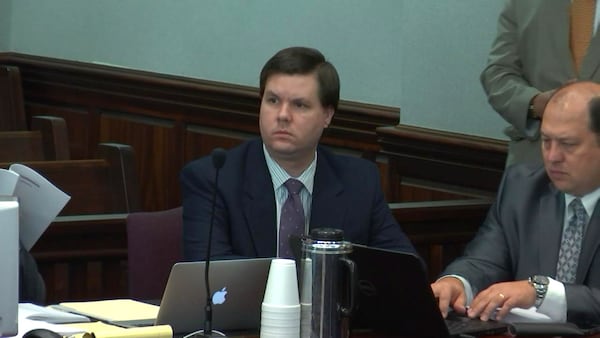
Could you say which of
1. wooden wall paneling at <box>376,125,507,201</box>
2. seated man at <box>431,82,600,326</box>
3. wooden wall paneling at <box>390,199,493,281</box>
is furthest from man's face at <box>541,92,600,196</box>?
wooden wall paneling at <box>376,125,507,201</box>

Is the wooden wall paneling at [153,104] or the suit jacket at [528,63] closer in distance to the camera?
the suit jacket at [528,63]

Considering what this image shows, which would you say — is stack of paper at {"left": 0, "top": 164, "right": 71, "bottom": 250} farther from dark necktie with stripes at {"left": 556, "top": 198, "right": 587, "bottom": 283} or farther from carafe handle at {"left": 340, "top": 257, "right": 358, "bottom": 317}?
dark necktie with stripes at {"left": 556, "top": 198, "right": 587, "bottom": 283}

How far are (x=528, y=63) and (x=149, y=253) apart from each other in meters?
1.65

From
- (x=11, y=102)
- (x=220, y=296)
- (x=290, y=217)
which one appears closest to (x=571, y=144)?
(x=290, y=217)

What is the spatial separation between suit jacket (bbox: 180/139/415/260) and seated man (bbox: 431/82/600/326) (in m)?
0.29

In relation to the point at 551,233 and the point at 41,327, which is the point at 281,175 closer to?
the point at 551,233

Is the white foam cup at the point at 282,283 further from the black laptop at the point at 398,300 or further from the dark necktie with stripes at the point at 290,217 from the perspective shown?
the dark necktie with stripes at the point at 290,217

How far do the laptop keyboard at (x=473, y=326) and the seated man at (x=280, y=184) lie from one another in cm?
64

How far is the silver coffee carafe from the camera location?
9.60ft

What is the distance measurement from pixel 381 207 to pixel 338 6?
240cm

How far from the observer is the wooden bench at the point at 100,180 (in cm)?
436

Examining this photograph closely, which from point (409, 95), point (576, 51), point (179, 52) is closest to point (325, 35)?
point (409, 95)

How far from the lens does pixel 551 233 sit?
Answer: 12.3ft

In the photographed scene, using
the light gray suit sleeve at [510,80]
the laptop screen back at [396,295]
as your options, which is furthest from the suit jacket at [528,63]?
the laptop screen back at [396,295]
